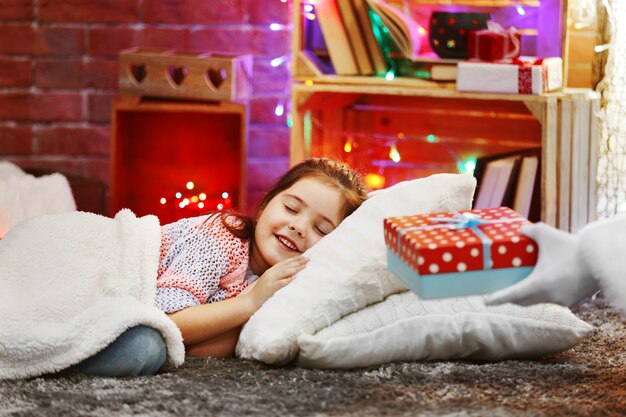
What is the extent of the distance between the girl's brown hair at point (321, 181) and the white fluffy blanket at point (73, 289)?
0.15 m

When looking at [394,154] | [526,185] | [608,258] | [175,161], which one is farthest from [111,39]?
[608,258]

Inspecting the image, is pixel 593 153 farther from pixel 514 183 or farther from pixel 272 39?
pixel 272 39

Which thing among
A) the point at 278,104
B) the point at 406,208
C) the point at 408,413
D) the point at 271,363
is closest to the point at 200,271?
the point at 271,363

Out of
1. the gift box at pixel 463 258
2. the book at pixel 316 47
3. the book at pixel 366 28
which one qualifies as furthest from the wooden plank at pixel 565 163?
the gift box at pixel 463 258

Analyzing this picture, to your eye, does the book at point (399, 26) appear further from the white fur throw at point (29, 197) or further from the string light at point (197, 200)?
the white fur throw at point (29, 197)

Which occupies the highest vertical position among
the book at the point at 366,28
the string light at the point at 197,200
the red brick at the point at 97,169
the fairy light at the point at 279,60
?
the book at the point at 366,28

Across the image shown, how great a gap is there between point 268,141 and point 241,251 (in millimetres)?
1193

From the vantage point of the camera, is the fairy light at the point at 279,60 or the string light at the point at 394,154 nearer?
the string light at the point at 394,154

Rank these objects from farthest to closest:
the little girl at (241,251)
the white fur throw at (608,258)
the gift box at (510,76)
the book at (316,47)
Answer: the book at (316,47), the gift box at (510,76), the little girl at (241,251), the white fur throw at (608,258)

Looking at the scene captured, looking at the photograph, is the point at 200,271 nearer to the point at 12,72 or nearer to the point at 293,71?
the point at 293,71

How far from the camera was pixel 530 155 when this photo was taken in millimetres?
2434

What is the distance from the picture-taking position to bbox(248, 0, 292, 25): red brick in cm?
288

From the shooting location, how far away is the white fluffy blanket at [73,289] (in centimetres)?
149

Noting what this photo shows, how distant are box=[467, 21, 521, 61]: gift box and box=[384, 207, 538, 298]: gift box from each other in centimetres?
104
